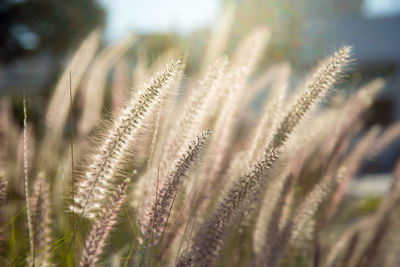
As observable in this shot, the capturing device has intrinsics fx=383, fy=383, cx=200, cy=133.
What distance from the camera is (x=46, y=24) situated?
1355 cm

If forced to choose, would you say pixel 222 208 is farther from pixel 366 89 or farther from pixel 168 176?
pixel 366 89

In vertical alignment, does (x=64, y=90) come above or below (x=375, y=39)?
below

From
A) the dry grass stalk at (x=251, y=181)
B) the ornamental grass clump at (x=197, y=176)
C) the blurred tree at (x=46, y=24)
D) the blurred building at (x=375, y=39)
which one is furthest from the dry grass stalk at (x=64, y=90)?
the blurred building at (x=375, y=39)

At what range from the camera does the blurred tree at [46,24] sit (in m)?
13.1

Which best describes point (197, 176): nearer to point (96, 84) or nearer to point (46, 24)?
point (96, 84)

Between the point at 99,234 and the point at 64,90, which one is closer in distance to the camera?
the point at 99,234

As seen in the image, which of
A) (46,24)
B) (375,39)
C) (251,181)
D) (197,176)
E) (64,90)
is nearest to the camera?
(251,181)

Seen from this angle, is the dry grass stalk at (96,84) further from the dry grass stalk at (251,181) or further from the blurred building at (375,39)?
the blurred building at (375,39)

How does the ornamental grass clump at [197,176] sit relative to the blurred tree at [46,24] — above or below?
above

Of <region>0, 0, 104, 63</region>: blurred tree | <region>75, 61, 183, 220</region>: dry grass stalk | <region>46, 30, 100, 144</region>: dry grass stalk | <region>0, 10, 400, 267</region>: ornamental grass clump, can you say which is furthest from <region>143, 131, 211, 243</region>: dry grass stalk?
<region>0, 0, 104, 63</region>: blurred tree

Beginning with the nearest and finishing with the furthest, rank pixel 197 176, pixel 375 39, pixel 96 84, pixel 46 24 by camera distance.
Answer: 1. pixel 197 176
2. pixel 96 84
3. pixel 46 24
4. pixel 375 39

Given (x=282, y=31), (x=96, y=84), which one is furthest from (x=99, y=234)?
(x=282, y=31)

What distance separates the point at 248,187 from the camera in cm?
78

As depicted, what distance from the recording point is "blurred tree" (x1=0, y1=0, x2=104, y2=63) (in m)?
13.1
